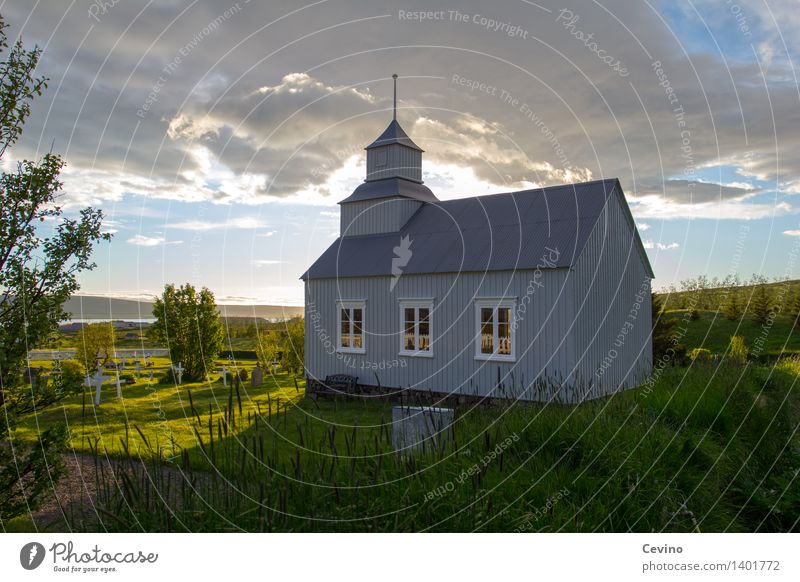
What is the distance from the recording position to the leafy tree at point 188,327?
26.1 metres

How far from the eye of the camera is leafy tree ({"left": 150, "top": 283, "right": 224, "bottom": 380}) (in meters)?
26.1

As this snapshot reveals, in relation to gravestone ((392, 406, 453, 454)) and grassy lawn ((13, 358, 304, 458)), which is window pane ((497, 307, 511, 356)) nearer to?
grassy lawn ((13, 358, 304, 458))

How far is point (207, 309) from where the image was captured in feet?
89.7

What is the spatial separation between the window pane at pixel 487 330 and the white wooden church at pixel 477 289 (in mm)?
33

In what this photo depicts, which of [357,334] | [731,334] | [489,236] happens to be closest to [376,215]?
[357,334]

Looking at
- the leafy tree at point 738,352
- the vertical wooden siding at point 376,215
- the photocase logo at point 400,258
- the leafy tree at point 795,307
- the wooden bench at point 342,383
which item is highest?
the vertical wooden siding at point 376,215

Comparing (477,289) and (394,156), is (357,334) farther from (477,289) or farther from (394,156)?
(394,156)

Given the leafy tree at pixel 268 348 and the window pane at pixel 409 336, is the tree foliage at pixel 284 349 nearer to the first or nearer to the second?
the leafy tree at pixel 268 348

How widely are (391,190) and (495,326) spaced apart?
7.40 metres

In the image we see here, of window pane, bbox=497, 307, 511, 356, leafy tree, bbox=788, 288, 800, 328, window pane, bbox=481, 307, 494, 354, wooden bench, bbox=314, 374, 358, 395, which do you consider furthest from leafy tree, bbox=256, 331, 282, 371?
leafy tree, bbox=788, 288, 800, 328

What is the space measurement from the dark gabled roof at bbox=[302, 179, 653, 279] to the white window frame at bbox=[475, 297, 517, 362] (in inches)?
37.6

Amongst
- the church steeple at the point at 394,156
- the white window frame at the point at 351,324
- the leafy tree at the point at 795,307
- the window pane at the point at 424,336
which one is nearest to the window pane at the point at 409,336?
the window pane at the point at 424,336

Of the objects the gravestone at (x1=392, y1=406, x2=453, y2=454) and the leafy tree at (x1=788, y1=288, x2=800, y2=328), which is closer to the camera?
the gravestone at (x1=392, y1=406, x2=453, y2=454)
